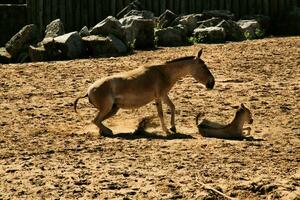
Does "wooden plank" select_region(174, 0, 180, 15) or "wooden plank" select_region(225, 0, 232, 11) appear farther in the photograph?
"wooden plank" select_region(225, 0, 232, 11)

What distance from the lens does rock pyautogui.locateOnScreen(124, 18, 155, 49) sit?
15511 mm

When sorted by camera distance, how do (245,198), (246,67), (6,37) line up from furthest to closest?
(6,37) < (246,67) < (245,198)

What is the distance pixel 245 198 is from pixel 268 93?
487 cm

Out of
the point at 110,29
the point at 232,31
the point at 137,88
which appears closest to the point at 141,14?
the point at 110,29

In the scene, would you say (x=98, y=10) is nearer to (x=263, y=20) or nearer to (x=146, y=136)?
(x=263, y=20)

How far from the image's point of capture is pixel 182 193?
6254 millimetres

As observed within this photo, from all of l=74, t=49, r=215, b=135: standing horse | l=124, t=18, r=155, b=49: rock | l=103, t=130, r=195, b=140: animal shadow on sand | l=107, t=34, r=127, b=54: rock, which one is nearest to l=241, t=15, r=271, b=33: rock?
l=124, t=18, r=155, b=49: rock

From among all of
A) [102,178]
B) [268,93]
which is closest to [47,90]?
[268,93]

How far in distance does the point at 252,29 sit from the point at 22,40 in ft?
18.0

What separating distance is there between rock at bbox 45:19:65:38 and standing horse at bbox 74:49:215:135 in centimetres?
673

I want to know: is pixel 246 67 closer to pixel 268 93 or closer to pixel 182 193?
pixel 268 93

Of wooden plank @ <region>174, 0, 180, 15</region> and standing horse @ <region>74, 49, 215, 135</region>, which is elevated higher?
wooden plank @ <region>174, 0, 180, 15</region>

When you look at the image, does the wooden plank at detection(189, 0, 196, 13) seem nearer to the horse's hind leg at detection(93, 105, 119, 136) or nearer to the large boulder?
the large boulder

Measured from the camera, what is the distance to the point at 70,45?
1441 centimetres
